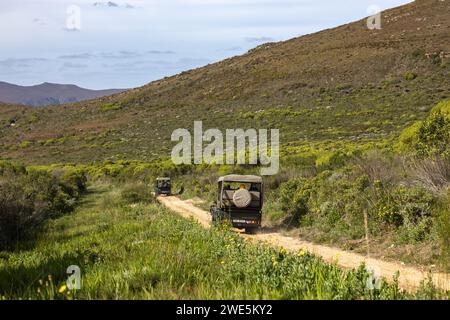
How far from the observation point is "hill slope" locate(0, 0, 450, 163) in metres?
51.1

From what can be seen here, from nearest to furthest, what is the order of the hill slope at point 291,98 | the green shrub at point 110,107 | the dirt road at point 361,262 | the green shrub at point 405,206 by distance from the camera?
the dirt road at point 361,262, the green shrub at point 405,206, the hill slope at point 291,98, the green shrub at point 110,107

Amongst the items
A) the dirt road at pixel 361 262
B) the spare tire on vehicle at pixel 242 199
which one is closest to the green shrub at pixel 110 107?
the dirt road at pixel 361 262

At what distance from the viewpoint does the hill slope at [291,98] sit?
51.1 metres

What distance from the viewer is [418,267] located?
1028 cm

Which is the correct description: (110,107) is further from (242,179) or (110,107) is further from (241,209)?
(241,209)

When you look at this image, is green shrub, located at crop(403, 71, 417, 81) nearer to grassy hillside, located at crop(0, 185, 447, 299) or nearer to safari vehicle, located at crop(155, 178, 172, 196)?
safari vehicle, located at crop(155, 178, 172, 196)

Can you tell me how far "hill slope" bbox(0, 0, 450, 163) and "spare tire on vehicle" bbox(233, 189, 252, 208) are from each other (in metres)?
22.1

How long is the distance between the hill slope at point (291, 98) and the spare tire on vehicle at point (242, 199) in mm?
22073

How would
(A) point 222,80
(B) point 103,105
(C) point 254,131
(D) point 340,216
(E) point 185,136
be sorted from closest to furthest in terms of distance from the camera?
1. (D) point 340,216
2. (C) point 254,131
3. (E) point 185,136
4. (A) point 222,80
5. (B) point 103,105

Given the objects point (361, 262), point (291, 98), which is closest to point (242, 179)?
point (361, 262)

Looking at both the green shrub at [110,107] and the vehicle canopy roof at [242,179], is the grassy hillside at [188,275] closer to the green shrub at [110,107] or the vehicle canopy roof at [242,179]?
the vehicle canopy roof at [242,179]
